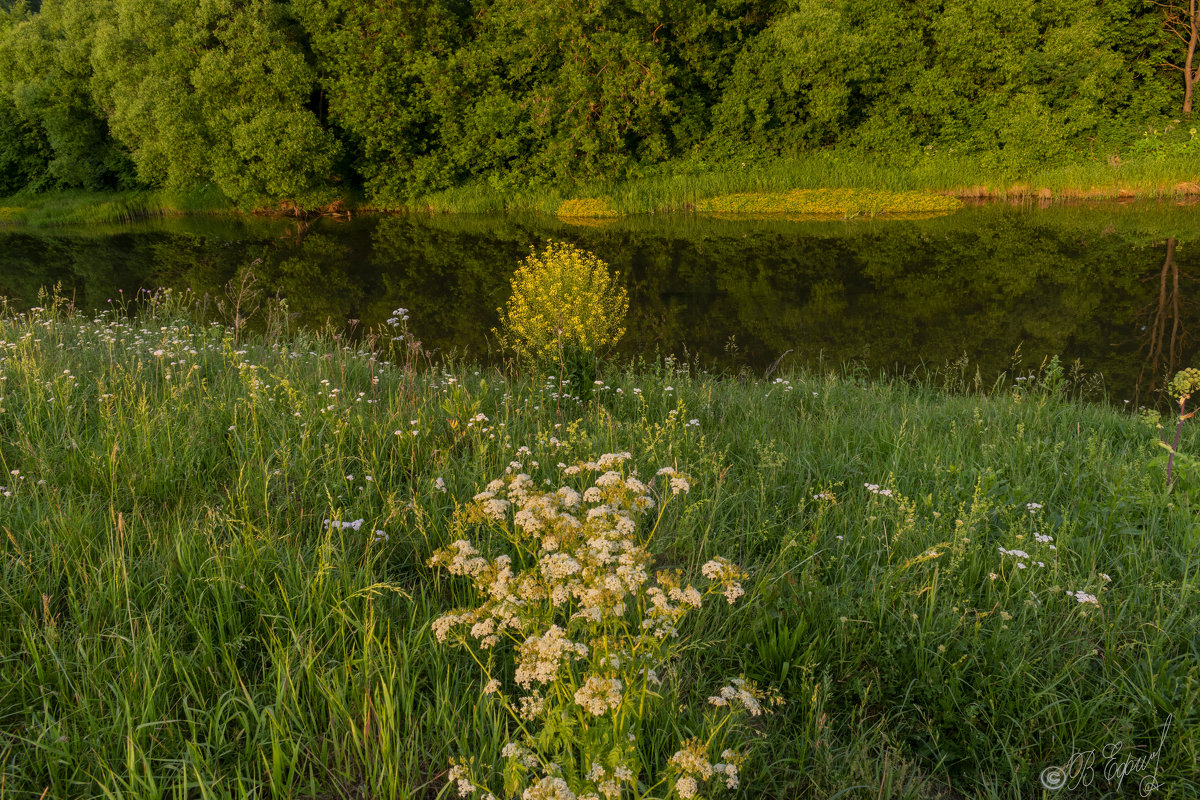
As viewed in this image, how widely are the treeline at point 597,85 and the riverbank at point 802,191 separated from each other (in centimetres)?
74

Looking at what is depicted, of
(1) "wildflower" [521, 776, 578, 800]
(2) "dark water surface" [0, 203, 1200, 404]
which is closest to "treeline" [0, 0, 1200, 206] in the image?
(2) "dark water surface" [0, 203, 1200, 404]

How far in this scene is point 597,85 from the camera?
2559cm

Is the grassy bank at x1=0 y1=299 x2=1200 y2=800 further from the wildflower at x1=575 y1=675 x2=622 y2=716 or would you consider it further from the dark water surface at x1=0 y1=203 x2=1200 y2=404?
the dark water surface at x1=0 y1=203 x2=1200 y2=404

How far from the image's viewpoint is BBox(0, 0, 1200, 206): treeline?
24.6 m

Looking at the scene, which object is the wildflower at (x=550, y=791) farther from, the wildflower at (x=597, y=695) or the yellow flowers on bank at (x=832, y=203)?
the yellow flowers on bank at (x=832, y=203)

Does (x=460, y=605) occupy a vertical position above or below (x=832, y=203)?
below

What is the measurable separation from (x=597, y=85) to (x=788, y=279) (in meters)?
14.6

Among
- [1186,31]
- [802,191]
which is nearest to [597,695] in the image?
[802,191]

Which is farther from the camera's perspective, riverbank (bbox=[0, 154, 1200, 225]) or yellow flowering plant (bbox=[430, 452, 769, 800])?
riverbank (bbox=[0, 154, 1200, 225])

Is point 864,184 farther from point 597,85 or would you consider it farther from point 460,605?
point 460,605

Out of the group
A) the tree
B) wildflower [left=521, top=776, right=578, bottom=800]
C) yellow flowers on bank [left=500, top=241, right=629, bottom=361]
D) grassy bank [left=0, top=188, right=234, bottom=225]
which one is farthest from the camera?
grassy bank [left=0, top=188, right=234, bottom=225]

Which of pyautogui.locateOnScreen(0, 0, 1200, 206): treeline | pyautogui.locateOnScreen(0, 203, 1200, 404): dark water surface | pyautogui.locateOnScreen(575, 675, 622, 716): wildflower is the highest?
pyautogui.locateOnScreen(0, 0, 1200, 206): treeline

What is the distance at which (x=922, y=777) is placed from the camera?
8.06ft

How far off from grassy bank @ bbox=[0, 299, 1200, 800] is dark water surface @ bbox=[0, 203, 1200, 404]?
562 centimetres
